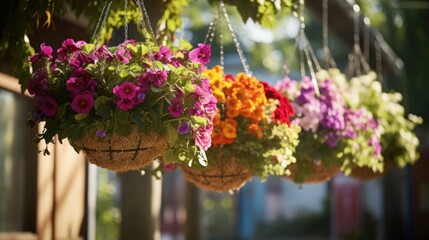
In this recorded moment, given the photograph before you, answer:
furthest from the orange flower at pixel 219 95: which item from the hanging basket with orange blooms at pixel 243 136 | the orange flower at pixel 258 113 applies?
the orange flower at pixel 258 113

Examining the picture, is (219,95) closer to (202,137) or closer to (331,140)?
(202,137)

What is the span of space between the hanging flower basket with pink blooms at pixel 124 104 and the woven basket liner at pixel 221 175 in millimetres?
616

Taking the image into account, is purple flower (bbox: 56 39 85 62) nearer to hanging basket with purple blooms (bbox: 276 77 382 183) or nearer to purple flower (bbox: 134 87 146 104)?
purple flower (bbox: 134 87 146 104)

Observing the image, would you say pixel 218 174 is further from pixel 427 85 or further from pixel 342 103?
pixel 427 85

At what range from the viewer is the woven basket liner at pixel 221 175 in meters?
3.47

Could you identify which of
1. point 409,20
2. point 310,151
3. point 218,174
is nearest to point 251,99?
point 218,174

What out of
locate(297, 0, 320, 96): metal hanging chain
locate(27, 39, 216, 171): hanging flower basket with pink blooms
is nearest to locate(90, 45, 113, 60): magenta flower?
locate(27, 39, 216, 171): hanging flower basket with pink blooms

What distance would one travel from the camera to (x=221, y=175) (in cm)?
350

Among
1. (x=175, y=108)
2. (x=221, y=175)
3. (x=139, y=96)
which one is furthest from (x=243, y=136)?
(x=139, y=96)

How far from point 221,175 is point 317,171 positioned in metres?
0.87

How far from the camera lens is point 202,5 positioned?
1664 cm

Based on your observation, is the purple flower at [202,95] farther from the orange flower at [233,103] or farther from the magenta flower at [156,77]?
the orange flower at [233,103]

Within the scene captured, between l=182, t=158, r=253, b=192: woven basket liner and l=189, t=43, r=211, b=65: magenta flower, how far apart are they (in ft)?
2.11

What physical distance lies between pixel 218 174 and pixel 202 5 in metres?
13.4
